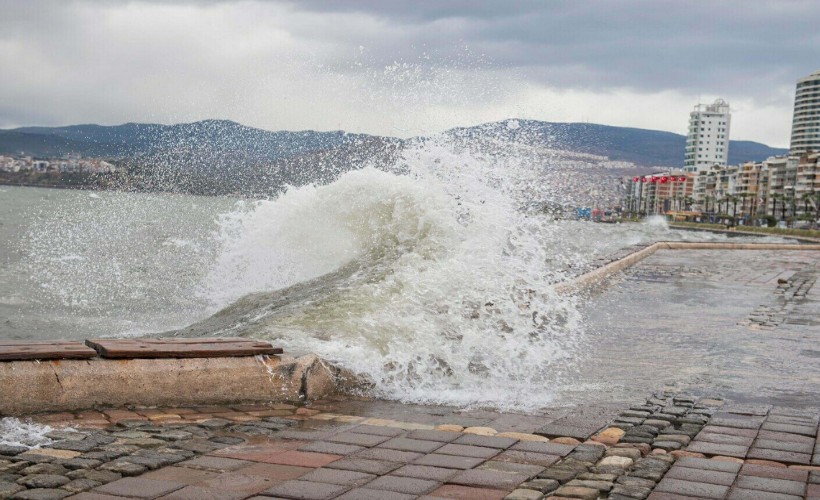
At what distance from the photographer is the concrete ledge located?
4.84m

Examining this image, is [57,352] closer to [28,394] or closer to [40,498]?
[28,394]

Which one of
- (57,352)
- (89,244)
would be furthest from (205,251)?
(57,352)

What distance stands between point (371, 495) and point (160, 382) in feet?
6.98

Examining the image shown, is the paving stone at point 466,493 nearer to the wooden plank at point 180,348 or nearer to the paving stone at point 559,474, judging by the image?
the paving stone at point 559,474

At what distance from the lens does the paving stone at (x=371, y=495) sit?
3.59 metres

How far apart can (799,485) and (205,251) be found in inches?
1054

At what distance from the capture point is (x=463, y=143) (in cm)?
1327

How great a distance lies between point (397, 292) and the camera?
8898 millimetres

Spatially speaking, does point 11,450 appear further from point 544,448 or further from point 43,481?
point 544,448

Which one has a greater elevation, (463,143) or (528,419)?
(463,143)

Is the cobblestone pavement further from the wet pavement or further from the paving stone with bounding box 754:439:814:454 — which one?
the wet pavement

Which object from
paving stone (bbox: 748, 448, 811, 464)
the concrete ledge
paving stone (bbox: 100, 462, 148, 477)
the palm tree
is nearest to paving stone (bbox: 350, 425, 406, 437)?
the concrete ledge

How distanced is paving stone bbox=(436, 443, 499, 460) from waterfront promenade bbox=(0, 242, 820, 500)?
15mm

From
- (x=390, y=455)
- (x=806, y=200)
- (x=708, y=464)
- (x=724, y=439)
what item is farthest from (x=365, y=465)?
(x=806, y=200)
